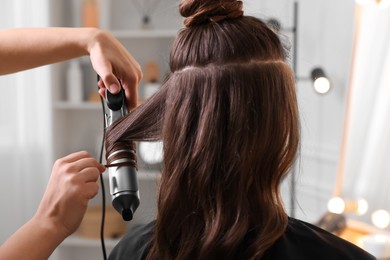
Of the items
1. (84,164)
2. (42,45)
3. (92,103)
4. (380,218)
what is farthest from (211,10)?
(92,103)

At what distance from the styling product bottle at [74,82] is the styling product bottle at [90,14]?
216mm

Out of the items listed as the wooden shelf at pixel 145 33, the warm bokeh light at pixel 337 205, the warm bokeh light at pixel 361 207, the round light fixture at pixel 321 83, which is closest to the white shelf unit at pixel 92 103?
the wooden shelf at pixel 145 33

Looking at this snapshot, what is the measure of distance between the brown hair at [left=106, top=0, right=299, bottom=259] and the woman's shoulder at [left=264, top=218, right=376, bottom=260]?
0.03 m

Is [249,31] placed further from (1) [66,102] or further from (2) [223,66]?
(1) [66,102]

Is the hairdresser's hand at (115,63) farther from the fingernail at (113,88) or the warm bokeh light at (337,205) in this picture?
the warm bokeh light at (337,205)

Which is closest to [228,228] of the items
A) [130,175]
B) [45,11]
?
[130,175]

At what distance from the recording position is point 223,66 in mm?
875

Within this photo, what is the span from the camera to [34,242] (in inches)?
34.4

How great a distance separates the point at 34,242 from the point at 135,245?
219mm

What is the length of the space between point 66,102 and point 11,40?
1.72 metres

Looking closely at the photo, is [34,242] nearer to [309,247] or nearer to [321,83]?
[309,247]

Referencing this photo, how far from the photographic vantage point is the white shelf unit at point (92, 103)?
9.31 feet

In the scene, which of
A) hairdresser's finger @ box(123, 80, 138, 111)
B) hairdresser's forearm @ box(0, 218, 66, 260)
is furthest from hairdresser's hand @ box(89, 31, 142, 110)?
hairdresser's forearm @ box(0, 218, 66, 260)

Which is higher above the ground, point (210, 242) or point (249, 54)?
point (249, 54)
